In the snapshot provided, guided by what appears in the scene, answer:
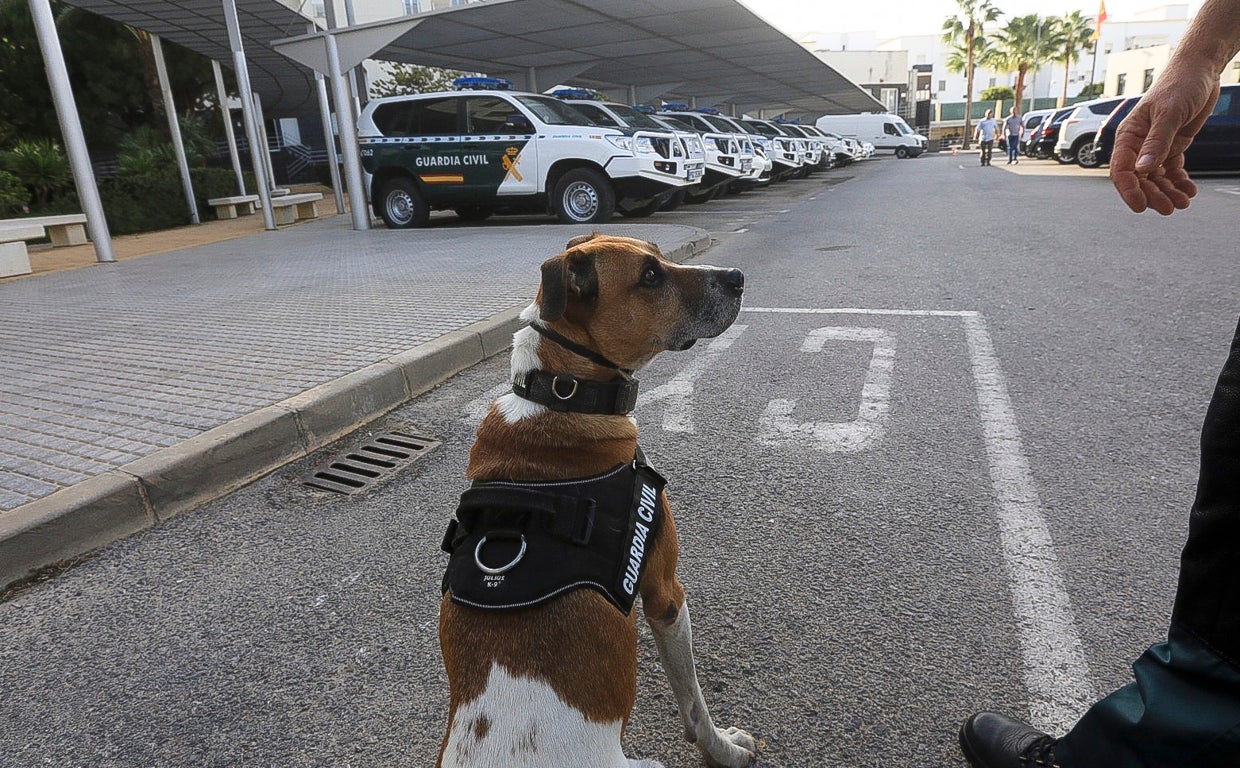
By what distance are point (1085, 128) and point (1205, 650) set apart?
85.3ft

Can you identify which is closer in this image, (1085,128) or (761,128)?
(1085,128)

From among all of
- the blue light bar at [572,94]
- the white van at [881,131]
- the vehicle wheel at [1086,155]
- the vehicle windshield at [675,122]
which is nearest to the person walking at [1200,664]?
the blue light bar at [572,94]

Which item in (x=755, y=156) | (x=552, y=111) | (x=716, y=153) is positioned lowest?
(x=755, y=156)

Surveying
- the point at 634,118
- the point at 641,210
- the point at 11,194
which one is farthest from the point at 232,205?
the point at 641,210

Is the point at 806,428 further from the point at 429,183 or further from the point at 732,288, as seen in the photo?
the point at 429,183

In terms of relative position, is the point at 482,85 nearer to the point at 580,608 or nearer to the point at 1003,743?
the point at 580,608

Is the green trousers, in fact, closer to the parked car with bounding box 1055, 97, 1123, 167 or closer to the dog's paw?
the dog's paw

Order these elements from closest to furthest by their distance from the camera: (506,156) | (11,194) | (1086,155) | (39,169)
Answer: (506,156), (11,194), (39,169), (1086,155)

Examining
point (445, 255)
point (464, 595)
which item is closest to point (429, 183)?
point (445, 255)

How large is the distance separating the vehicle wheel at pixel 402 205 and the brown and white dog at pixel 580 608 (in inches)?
488

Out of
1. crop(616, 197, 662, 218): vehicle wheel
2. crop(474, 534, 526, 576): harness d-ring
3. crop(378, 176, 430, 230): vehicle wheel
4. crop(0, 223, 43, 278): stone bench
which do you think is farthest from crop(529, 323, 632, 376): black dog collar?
crop(378, 176, 430, 230): vehicle wheel

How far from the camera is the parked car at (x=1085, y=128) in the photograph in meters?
22.1

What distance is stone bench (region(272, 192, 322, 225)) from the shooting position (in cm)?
1694

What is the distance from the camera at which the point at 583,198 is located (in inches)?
504
